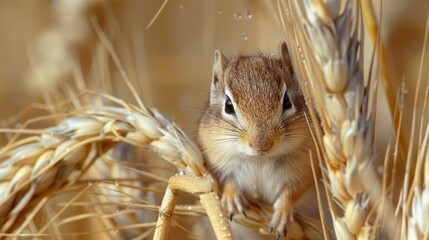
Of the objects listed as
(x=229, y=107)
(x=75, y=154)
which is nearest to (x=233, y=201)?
(x=229, y=107)

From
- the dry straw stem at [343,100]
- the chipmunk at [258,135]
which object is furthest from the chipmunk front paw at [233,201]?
the dry straw stem at [343,100]

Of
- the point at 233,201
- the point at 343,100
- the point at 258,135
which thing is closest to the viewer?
the point at 343,100

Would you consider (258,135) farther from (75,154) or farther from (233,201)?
(75,154)

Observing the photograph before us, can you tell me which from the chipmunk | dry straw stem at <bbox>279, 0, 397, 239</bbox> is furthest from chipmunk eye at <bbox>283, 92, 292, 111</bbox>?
dry straw stem at <bbox>279, 0, 397, 239</bbox>

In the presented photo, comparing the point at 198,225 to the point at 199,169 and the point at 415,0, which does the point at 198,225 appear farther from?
the point at 415,0

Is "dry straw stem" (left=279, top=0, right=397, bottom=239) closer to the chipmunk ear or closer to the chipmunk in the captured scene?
the chipmunk

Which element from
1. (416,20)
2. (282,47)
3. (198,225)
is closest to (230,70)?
(282,47)

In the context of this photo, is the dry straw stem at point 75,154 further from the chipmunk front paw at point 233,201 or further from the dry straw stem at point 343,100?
the dry straw stem at point 343,100
